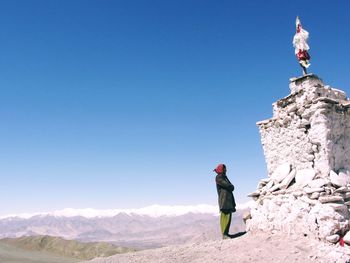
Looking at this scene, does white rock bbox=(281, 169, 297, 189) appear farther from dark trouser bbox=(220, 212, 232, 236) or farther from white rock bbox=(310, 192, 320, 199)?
dark trouser bbox=(220, 212, 232, 236)

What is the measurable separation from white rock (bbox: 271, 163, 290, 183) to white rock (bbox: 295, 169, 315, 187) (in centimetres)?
46

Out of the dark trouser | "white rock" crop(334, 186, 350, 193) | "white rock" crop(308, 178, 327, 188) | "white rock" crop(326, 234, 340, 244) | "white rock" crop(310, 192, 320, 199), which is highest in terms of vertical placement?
"white rock" crop(308, 178, 327, 188)

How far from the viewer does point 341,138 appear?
1082cm

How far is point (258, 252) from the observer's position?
9.93 metres

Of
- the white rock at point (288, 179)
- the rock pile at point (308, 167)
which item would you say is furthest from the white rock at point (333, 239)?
the white rock at point (288, 179)

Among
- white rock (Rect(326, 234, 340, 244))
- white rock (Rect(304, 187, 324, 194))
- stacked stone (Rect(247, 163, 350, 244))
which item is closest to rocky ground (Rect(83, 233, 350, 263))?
white rock (Rect(326, 234, 340, 244))

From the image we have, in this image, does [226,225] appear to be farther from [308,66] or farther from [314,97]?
[308,66]

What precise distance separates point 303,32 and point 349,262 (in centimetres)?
728

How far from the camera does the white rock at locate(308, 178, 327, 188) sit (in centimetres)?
1009

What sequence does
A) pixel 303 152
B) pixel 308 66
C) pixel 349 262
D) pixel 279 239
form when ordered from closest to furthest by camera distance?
1. pixel 349 262
2. pixel 279 239
3. pixel 303 152
4. pixel 308 66

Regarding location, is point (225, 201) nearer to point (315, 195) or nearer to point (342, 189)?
point (315, 195)

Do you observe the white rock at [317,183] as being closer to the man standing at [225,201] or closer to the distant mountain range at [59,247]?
the man standing at [225,201]

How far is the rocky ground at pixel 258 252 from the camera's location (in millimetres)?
9141

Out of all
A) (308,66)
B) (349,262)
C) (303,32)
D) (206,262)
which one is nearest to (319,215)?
(349,262)
